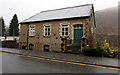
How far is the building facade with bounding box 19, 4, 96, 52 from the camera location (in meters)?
14.2

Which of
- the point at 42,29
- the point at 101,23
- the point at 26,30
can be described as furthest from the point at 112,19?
the point at 26,30

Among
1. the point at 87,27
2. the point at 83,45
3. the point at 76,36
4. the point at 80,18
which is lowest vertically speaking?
the point at 83,45

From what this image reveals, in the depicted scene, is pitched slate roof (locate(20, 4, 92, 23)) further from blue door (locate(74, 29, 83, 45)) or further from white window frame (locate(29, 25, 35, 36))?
blue door (locate(74, 29, 83, 45))

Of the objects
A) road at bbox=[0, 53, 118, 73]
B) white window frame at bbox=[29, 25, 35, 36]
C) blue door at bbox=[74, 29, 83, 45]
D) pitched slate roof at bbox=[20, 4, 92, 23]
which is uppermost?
pitched slate roof at bbox=[20, 4, 92, 23]

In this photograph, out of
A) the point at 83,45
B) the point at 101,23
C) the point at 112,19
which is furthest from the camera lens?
the point at 101,23

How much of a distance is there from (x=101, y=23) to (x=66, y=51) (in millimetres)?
21242

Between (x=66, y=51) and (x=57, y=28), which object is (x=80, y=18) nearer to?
(x=57, y=28)

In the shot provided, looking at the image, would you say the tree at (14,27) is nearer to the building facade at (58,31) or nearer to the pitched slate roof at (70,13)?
the building facade at (58,31)

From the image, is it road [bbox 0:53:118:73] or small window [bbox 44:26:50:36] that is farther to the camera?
small window [bbox 44:26:50:36]

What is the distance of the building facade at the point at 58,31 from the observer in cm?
1417

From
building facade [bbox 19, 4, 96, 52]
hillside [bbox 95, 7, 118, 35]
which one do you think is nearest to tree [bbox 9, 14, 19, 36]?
building facade [bbox 19, 4, 96, 52]

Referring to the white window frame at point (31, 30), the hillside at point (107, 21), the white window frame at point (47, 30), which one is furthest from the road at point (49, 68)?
the hillside at point (107, 21)

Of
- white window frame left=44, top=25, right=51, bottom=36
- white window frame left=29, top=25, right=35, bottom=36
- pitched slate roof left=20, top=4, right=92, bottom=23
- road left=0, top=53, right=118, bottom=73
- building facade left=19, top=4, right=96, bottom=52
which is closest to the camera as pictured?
road left=0, top=53, right=118, bottom=73

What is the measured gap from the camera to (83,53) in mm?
11352
